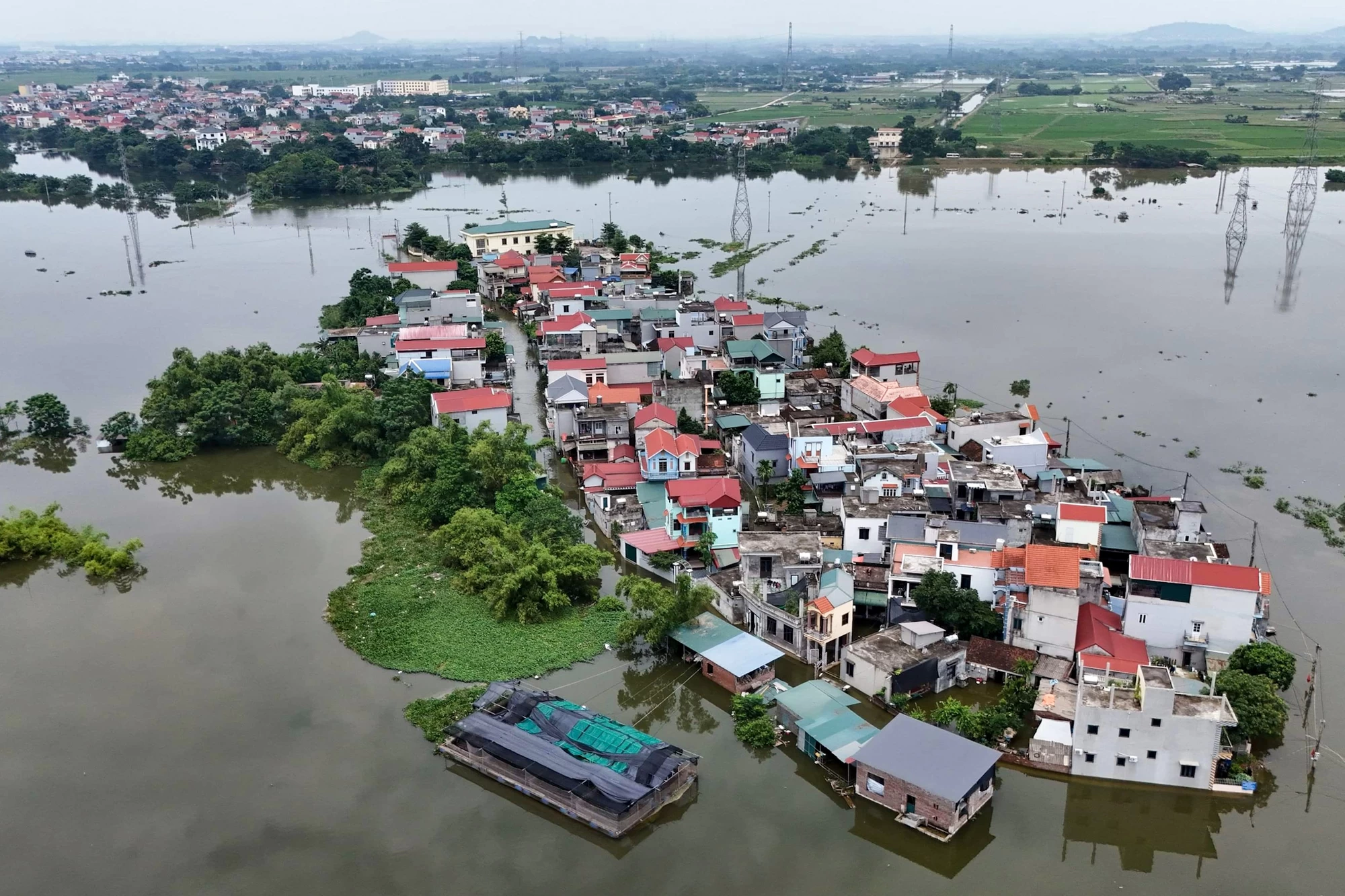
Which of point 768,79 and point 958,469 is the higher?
point 768,79

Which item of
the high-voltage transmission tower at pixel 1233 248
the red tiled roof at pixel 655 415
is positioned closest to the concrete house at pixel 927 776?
the red tiled roof at pixel 655 415

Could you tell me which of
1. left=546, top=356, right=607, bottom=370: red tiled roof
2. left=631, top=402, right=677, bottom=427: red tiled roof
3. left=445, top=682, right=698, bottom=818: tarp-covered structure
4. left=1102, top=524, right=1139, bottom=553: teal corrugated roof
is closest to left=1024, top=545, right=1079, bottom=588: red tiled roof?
left=1102, top=524, right=1139, bottom=553: teal corrugated roof

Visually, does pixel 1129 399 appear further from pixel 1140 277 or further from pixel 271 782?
pixel 271 782

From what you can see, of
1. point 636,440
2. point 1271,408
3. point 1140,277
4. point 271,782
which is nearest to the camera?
point 271,782

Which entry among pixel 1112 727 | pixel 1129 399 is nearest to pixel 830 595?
pixel 1112 727

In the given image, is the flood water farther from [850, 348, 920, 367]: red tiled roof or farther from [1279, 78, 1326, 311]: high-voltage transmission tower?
[850, 348, 920, 367]: red tiled roof

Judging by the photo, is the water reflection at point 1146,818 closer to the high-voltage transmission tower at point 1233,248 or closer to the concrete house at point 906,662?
the concrete house at point 906,662

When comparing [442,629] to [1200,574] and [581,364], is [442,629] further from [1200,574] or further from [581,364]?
[1200,574]
